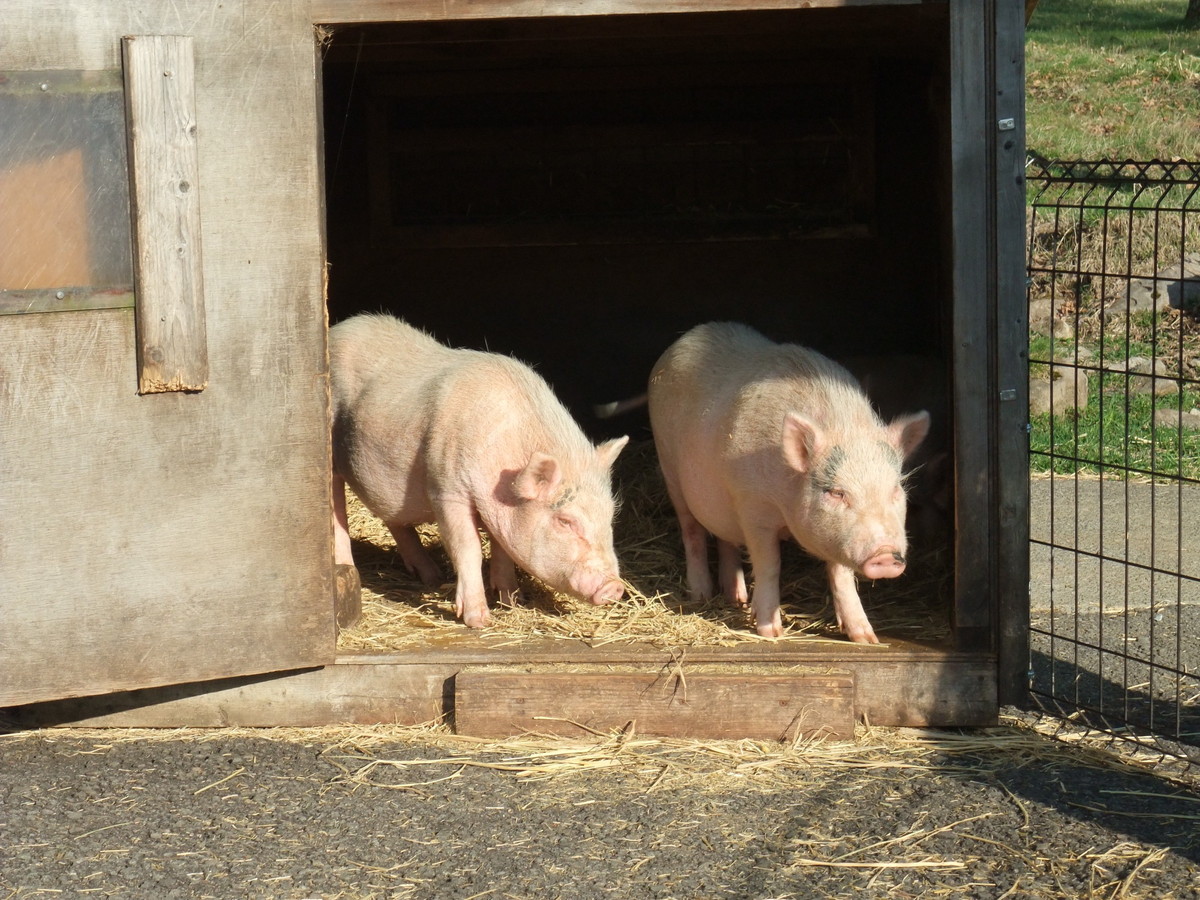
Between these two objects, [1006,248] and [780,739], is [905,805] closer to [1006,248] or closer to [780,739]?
[780,739]

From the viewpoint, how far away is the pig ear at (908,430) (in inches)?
215

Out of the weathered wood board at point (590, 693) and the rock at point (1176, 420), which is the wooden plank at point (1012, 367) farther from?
the rock at point (1176, 420)

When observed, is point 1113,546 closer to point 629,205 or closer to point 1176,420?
point 1176,420

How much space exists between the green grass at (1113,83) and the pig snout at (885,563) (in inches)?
413

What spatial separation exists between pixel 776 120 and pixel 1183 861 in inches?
215

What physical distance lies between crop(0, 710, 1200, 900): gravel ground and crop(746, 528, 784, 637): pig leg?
0.73 m

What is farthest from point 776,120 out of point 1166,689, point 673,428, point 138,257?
point 138,257

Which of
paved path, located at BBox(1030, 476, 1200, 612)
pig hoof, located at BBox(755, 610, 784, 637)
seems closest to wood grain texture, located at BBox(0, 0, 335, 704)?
pig hoof, located at BBox(755, 610, 784, 637)

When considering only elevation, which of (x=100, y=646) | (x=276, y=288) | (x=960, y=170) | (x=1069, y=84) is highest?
(x=1069, y=84)

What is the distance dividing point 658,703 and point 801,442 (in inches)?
42.9


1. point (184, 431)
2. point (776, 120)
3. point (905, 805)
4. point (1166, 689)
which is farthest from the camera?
point (776, 120)

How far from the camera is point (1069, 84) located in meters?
18.6

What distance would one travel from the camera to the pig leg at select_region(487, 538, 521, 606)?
6207 millimetres

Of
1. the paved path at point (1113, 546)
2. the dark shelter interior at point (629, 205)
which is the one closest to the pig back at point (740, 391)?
the paved path at point (1113, 546)
